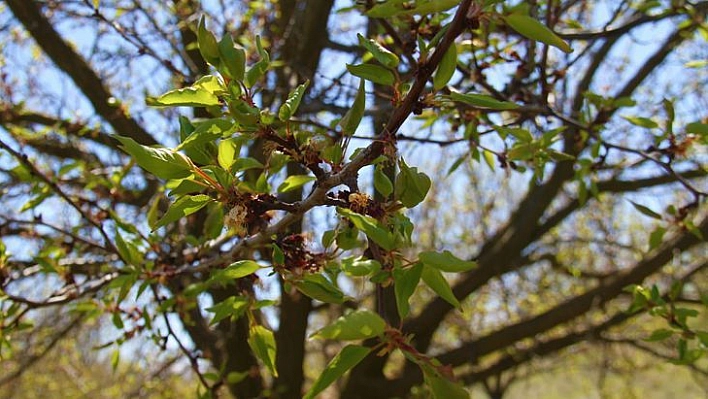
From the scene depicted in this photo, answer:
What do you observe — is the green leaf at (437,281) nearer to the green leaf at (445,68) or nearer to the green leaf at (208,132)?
the green leaf at (445,68)

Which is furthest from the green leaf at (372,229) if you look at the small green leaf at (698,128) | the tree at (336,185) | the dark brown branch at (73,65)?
Result: the dark brown branch at (73,65)

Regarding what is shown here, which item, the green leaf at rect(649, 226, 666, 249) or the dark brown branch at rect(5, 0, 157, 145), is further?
the dark brown branch at rect(5, 0, 157, 145)

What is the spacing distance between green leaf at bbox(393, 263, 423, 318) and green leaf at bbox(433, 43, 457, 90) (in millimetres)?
311

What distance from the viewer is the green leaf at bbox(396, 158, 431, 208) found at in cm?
106

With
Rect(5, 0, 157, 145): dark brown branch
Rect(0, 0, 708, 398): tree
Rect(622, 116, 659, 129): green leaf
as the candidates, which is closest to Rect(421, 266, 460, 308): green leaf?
Rect(0, 0, 708, 398): tree

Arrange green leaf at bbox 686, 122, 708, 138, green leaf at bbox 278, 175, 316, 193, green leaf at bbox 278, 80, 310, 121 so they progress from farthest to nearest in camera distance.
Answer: green leaf at bbox 686, 122, 708, 138
green leaf at bbox 278, 175, 316, 193
green leaf at bbox 278, 80, 310, 121

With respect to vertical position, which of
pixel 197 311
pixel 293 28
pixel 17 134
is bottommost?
pixel 197 311

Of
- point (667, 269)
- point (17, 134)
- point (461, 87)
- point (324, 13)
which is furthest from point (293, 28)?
point (667, 269)

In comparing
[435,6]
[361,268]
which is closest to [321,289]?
[361,268]

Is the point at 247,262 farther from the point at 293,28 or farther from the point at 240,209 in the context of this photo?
the point at 293,28

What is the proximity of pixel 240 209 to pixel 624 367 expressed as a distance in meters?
6.12

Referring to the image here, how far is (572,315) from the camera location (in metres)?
4.07

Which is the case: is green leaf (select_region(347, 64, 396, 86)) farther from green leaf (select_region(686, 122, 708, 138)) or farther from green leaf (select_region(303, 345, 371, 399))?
green leaf (select_region(686, 122, 708, 138))

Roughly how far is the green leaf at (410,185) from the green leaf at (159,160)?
1.17ft
